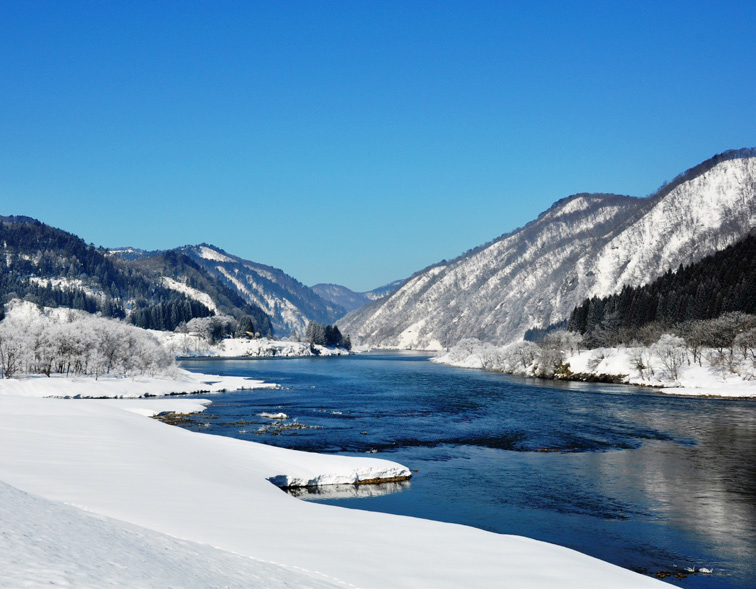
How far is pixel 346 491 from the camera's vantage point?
1077 inches

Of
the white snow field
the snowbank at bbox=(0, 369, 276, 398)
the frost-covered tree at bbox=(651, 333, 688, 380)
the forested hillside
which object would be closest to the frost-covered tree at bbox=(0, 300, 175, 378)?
the snowbank at bbox=(0, 369, 276, 398)

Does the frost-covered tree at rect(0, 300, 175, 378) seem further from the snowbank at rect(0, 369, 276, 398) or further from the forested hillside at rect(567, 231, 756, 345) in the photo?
the forested hillside at rect(567, 231, 756, 345)

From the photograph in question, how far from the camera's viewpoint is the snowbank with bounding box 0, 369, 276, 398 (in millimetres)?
64750

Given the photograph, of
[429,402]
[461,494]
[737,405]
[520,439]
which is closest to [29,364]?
[429,402]

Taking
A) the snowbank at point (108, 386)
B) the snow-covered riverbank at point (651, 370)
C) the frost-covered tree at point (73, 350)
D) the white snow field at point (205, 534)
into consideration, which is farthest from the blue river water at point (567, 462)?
the frost-covered tree at point (73, 350)

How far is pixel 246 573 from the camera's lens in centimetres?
1050

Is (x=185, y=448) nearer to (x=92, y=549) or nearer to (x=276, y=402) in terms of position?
(x=92, y=549)

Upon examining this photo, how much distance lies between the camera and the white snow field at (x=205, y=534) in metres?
9.04

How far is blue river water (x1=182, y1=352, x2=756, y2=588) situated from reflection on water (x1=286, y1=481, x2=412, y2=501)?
183 mm

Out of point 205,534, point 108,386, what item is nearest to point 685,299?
point 108,386

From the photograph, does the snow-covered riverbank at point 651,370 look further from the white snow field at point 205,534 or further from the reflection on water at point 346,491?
the white snow field at point 205,534

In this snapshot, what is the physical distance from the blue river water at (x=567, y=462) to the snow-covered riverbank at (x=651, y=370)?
291 inches

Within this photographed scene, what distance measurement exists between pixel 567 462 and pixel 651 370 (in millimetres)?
58952

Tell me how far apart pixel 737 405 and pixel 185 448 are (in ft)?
186
